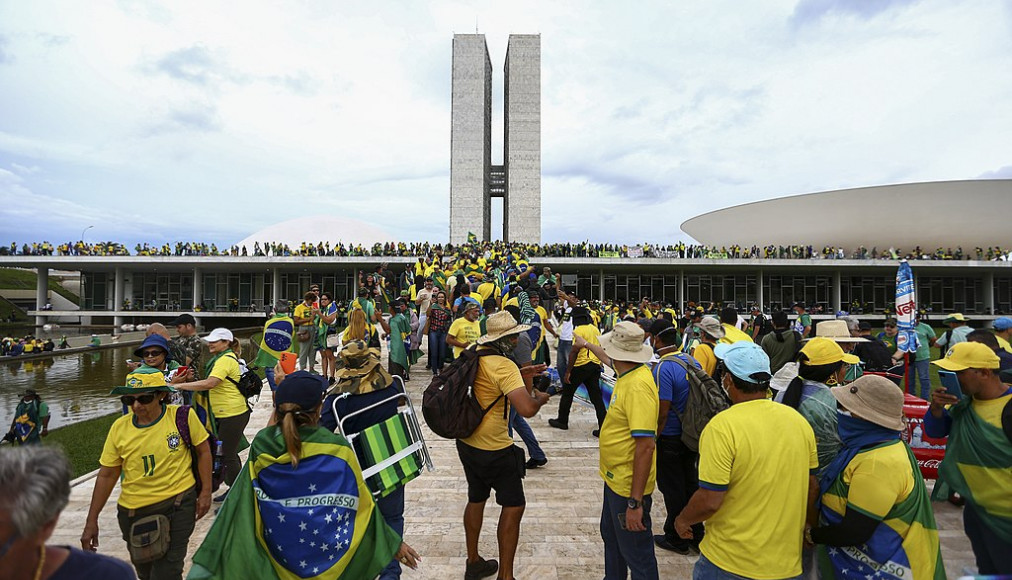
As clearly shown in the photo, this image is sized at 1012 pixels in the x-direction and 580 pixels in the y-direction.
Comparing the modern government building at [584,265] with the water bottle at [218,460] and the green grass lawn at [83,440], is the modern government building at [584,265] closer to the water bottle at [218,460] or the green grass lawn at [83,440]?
the green grass lawn at [83,440]

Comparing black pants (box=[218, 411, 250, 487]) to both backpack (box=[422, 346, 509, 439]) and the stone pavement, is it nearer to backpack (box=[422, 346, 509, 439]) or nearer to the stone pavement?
the stone pavement

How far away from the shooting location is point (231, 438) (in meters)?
→ 4.49

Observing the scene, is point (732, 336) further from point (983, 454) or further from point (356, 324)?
point (356, 324)

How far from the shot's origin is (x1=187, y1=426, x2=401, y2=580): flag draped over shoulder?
205 centimetres

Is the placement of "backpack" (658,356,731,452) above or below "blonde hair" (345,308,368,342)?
below

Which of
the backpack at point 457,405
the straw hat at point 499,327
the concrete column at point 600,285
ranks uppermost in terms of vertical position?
the concrete column at point 600,285

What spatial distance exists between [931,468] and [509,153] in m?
45.0

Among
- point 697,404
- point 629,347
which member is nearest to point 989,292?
point 697,404

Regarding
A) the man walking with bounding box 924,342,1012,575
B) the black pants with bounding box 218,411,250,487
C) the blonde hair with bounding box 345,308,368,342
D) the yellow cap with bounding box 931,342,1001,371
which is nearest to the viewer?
the man walking with bounding box 924,342,1012,575

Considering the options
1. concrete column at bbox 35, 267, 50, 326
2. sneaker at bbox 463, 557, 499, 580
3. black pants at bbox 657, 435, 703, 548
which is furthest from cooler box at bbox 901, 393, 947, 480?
concrete column at bbox 35, 267, 50, 326

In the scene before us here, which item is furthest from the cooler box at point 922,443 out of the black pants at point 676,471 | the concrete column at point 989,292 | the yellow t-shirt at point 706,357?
the concrete column at point 989,292

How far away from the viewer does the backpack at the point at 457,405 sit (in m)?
3.04

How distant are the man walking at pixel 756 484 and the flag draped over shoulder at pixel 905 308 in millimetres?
5805

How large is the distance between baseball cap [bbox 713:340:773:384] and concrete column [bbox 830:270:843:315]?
38.0 m
